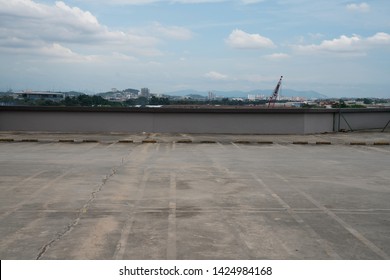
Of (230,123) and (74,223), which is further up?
(230,123)

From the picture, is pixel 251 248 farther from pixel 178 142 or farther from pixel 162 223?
pixel 178 142

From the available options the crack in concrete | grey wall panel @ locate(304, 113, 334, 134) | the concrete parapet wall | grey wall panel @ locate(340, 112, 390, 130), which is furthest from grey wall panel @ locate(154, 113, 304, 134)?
the crack in concrete

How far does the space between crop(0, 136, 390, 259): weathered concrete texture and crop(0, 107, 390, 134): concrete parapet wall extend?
12.1 m

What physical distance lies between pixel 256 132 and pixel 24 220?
22750 mm

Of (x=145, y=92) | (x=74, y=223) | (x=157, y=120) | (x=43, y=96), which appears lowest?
(x=74, y=223)

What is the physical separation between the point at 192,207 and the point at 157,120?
67.1ft

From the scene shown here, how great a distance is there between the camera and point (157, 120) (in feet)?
95.2

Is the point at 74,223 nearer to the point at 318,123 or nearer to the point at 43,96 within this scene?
the point at 318,123

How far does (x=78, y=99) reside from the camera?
3002 centimetres

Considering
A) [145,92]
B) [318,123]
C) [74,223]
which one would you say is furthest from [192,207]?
[145,92]

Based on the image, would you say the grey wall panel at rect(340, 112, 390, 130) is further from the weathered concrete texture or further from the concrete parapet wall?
the weathered concrete texture

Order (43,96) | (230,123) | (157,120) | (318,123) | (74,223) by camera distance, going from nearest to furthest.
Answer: (74,223)
(157,120)
(230,123)
(318,123)
(43,96)
